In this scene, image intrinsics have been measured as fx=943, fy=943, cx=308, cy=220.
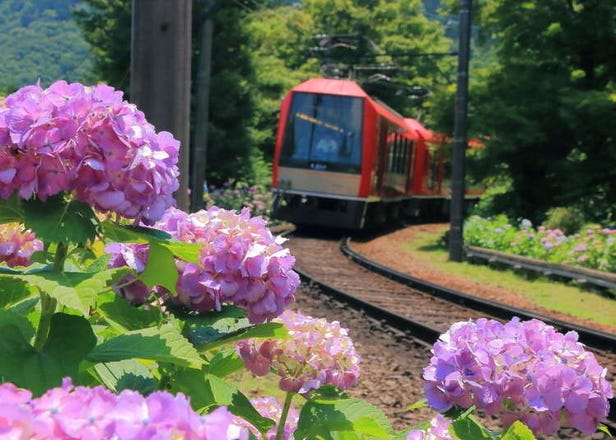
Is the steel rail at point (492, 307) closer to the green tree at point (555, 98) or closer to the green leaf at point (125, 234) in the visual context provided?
the green tree at point (555, 98)

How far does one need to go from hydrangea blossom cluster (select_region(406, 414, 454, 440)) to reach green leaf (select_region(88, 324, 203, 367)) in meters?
0.59

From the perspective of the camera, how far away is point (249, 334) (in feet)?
6.35

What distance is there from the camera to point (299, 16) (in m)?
62.3

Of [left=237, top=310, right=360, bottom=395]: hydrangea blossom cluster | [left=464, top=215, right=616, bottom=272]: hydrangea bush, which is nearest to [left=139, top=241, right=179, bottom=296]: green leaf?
[left=237, top=310, right=360, bottom=395]: hydrangea blossom cluster

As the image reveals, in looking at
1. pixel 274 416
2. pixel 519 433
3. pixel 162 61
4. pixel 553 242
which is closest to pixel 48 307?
pixel 274 416

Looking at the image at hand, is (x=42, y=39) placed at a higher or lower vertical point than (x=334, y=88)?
higher

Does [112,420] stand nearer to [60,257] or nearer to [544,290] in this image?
[60,257]

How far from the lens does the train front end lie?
20.5 m

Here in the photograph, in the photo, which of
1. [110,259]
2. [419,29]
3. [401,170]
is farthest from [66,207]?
[419,29]

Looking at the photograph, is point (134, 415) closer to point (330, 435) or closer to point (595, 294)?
point (330, 435)

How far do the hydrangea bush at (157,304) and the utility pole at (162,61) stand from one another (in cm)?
169

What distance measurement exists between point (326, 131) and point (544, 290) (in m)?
7.82

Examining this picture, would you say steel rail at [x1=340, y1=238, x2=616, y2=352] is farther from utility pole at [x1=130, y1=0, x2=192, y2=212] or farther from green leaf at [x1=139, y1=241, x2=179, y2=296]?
green leaf at [x1=139, y1=241, x2=179, y2=296]

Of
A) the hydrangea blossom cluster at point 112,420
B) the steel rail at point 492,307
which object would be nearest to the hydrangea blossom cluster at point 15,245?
the hydrangea blossom cluster at point 112,420
